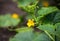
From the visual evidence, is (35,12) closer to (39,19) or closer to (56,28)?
(39,19)

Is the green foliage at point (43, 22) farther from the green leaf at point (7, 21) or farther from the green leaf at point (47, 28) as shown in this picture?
the green leaf at point (7, 21)

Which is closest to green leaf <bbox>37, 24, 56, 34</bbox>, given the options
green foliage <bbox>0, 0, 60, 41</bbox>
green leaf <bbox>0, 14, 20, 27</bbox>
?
green foliage <bbox>0, 0, 60, 41</bbox>

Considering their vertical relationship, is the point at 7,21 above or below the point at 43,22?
above

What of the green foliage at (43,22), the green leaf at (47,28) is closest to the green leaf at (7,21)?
the green foliage at (43,22)

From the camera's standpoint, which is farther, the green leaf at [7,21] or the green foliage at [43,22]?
the green leaf at [7,21]

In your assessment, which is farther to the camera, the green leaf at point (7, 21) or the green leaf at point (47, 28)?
the green leaf at point (7, 21)

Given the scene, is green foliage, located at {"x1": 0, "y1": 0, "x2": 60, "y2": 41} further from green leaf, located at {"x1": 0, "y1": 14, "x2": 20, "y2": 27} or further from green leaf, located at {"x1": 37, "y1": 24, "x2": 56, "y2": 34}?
green leaf, located at {"x1": 0, "y1": 14, "x2": 20, "y2": 27}

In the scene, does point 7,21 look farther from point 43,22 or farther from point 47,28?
point 47,28

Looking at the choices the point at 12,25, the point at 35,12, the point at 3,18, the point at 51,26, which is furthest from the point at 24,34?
the point at 3,18

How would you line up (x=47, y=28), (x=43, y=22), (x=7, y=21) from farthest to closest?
(x=7, y=21) < (x=43, y=22) < (x=47, y=28)

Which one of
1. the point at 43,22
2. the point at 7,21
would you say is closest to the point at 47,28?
the point at 43,22

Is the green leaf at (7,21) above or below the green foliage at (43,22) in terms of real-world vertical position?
above
